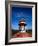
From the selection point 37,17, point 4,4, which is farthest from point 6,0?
point 37,17

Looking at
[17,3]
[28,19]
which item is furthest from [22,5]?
[28,19]

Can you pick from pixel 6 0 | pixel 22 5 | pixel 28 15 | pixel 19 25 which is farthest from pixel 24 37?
pixel 6 0

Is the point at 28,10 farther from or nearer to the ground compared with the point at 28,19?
farther from the ground

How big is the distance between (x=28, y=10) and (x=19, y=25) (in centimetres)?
26

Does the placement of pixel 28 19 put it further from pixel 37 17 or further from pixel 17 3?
pixel 17 3

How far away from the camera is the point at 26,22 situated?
1.39 metres

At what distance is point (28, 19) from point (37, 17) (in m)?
0.14

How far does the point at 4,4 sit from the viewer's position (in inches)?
51.2

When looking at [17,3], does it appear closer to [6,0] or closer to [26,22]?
[6,0]

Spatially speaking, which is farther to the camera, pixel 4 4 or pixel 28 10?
pixel 28 10
